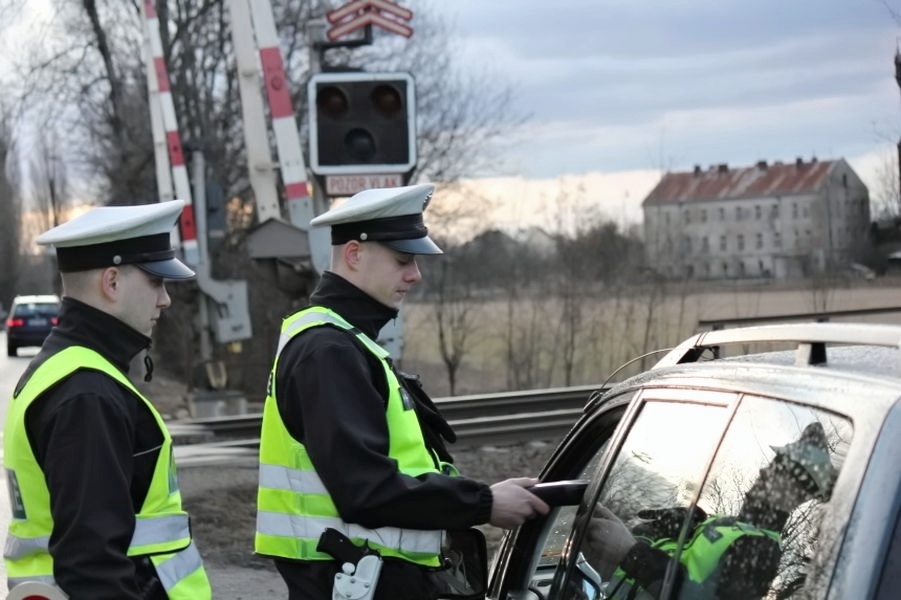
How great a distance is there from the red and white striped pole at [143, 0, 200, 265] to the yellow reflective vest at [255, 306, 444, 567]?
48.1ft

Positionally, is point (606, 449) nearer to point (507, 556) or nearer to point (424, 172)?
point (507, 556)

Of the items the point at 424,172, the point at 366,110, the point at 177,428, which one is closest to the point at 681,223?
the point at 424,172

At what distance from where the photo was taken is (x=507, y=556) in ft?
13.0

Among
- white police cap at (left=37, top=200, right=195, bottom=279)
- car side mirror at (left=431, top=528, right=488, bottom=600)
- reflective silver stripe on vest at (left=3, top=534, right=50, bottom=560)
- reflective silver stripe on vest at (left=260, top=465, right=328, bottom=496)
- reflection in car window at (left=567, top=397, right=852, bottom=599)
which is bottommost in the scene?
car side mirror at (left=431, top=528, right=488, bottom=600)

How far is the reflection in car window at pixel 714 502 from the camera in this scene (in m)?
2.26

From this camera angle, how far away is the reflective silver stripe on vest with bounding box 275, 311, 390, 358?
11.8 feet

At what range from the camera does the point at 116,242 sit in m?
3.36

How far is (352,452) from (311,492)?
0.21 metres

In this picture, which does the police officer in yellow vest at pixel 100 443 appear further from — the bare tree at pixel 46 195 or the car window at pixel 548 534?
the bare tree at pixel 46 195

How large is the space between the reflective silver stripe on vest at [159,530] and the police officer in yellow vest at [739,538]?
107 centimetres

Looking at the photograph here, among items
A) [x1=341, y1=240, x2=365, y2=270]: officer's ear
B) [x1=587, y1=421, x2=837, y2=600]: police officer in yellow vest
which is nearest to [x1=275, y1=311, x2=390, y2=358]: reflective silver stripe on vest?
[x1=341, y1=240, x2=365, y2=270]: officer's ear

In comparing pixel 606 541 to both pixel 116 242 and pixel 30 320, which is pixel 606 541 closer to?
pixel 116 242

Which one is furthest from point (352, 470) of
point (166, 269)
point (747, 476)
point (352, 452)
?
point (747, 476)

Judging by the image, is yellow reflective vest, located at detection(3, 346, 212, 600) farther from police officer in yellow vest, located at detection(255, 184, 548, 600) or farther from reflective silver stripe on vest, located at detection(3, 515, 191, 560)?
police officer in yellow vest, located at detection(255, 184, 548, 600)
